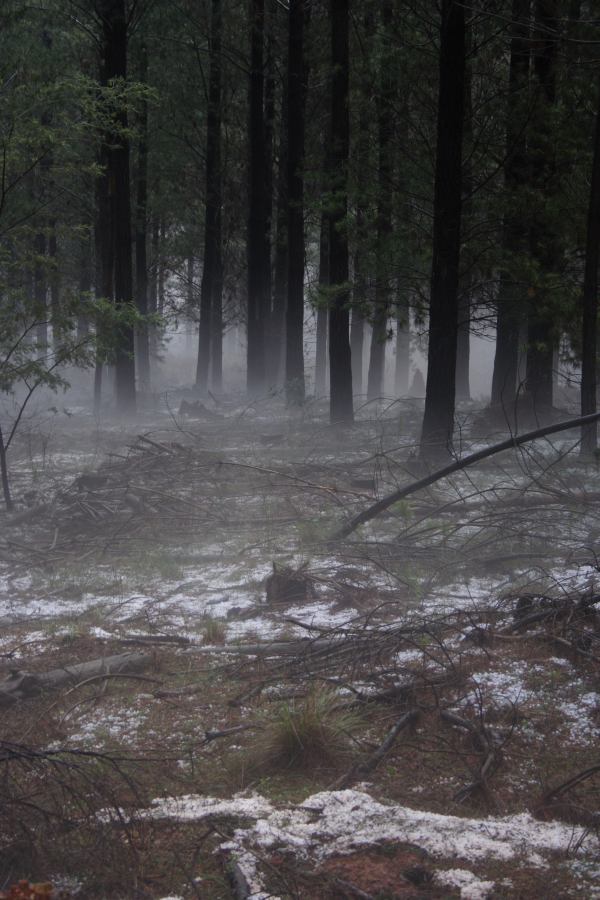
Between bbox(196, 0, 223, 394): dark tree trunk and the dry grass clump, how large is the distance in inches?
857

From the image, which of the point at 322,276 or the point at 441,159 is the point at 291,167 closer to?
the point at 322,276

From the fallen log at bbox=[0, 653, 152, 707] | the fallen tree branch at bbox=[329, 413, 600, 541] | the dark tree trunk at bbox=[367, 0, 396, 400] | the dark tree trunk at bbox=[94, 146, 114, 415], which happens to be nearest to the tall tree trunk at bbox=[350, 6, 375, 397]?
the dark tree trunk at bbox=[367, 0, 396, 400]

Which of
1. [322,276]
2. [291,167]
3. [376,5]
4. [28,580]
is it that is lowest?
[28,580]

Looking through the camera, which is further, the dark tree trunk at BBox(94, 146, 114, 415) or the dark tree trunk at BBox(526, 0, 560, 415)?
the dark tree trunk at BBox(94, 146, 114, 415)

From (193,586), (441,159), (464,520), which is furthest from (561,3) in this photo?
(193,586)

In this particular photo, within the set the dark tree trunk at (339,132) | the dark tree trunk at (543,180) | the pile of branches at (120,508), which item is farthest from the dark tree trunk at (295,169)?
the pile of branches at (120,508)

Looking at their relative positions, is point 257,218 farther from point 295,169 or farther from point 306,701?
point 306,701

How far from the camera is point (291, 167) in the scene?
64.7 feet

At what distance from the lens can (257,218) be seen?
22.7 m

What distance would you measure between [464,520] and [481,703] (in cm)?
465

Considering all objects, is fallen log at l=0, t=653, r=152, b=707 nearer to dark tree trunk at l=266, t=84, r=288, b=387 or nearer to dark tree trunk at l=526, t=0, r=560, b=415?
dark tree trunk at l=526, t=0, r=560, b=415

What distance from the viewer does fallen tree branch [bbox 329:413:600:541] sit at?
569cm

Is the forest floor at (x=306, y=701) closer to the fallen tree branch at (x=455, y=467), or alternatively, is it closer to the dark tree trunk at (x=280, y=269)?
the fallen tree branch at (x=455, y=467)

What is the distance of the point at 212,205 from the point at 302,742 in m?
22.8
